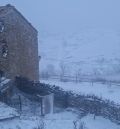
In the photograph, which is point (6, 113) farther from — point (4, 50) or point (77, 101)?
point (4, 50)

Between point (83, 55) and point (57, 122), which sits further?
point (83, 55)

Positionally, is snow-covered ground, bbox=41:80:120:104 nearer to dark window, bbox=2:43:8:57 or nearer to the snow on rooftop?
dark window, bbox=2:43:8:57

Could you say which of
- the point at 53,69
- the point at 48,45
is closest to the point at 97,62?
the point at 53,69

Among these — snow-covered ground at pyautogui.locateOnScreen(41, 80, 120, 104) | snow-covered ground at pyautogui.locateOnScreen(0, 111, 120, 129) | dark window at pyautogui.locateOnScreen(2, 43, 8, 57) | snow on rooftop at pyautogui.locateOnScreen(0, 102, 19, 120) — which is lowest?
snow-covered ground at pyautogui.locateOnScreen(0, 111, 120, 129)

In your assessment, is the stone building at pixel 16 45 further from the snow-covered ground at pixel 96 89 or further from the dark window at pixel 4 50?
the snow-covered ground at pixel 96 89

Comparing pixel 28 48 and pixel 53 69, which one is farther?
pixel 53 69

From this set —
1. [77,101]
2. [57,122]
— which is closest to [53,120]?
[57,122]

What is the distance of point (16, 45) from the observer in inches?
1209

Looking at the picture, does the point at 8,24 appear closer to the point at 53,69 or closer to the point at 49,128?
the point at 49,128

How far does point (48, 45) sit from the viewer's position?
303 ft

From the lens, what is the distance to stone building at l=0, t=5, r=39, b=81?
29.6 metres

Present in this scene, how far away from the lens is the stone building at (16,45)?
29594 millimetres

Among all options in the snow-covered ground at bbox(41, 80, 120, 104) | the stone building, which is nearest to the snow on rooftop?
the stone building

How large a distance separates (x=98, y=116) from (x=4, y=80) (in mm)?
8778
